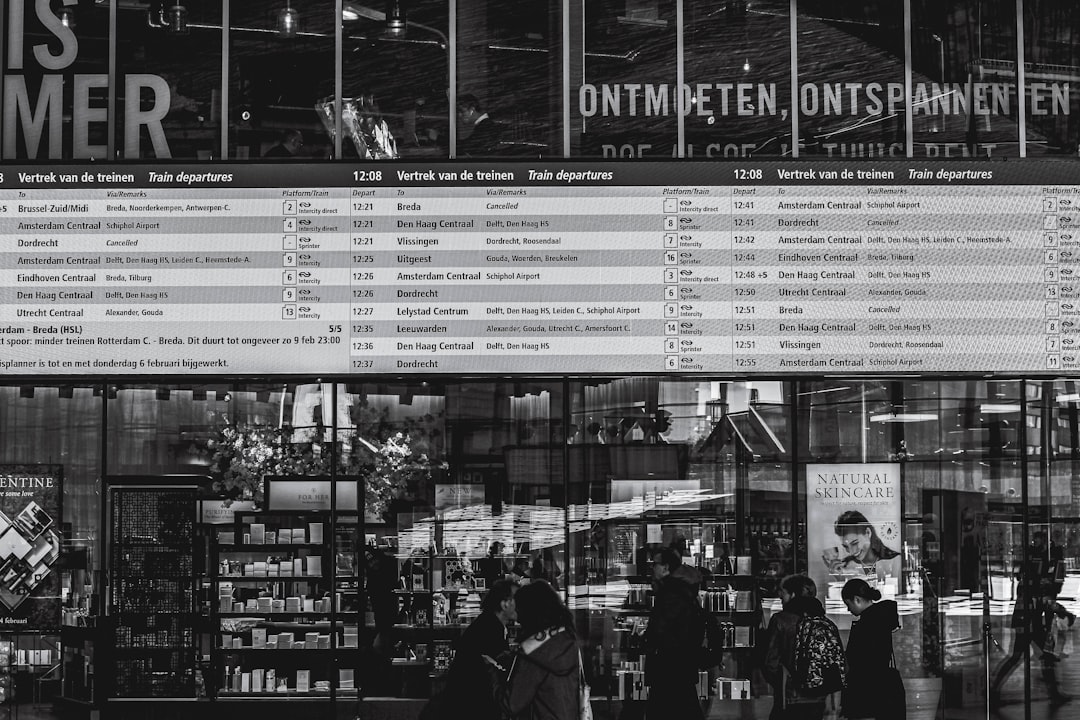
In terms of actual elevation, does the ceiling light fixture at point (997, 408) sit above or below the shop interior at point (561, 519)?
above

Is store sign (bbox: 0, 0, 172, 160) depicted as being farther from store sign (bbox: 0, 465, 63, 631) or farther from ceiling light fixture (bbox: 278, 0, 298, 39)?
store sign (bbox: 0, 465, 63, 631)

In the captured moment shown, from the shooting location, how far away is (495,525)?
1042 cm

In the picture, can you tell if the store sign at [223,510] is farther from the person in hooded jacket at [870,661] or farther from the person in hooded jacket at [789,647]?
the person in hooded jacket at [870,661]

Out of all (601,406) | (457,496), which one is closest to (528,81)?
(601,406)

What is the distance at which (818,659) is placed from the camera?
812cm

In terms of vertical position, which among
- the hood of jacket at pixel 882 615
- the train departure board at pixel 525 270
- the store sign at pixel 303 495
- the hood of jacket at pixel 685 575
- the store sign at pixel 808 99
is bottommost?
the hood of jacket at pixel 882 615

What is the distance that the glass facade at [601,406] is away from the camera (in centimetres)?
991

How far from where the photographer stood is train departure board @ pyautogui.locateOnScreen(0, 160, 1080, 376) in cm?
923

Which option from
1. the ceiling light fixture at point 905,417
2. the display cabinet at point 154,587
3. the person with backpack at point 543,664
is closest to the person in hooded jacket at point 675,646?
the person with backpack at point 543,664

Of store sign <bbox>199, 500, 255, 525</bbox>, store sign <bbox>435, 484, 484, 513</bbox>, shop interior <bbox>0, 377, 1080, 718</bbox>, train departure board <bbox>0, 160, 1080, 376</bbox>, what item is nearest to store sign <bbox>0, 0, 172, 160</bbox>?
train departure board <bbox>0, 160, 1080, 376</bbox>

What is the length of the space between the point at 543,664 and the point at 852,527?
4480 mm

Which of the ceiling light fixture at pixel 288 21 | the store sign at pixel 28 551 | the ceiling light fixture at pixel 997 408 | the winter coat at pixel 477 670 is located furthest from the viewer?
the ceiling light fixture at pixel 997 408

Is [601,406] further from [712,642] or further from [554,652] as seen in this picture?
[554,652]

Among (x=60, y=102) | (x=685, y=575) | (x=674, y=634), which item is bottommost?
(x=674, y=634)
